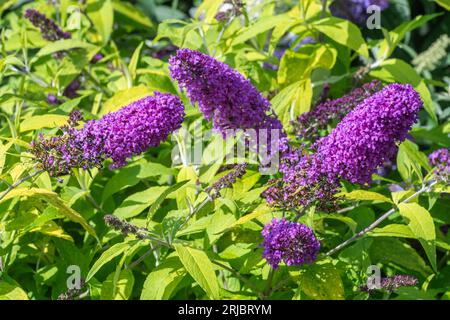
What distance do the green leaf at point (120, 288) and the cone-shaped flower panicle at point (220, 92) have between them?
0.59 metres

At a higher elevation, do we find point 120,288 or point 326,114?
point 326,114

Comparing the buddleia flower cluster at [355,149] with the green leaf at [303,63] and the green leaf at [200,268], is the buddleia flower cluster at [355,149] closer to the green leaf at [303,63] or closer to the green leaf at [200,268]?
the green leaf at [200,268]

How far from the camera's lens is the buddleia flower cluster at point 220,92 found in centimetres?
241

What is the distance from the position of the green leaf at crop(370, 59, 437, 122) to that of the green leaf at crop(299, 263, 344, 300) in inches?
39.7

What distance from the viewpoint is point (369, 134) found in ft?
7.28

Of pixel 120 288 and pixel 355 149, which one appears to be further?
pixel 120 288

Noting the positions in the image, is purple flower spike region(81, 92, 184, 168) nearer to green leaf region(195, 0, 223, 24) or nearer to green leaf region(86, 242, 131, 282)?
green leaf region(86, 242, 131, 282)

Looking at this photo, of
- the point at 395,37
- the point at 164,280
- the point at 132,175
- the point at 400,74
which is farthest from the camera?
the point at 395,37

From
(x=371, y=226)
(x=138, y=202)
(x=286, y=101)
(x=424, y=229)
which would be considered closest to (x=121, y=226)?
(x=138, y=202)

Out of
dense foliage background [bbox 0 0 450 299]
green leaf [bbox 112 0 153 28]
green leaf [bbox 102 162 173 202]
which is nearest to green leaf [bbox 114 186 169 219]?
dense foliage background [bbox 0 0 450 299]

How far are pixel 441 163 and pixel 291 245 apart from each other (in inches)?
29.6

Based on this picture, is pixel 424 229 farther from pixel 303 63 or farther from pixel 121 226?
pixel 303 63

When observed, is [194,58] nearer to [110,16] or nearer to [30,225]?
[30,225]

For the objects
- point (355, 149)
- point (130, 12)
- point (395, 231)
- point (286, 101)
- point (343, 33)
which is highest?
point (130, 12)
